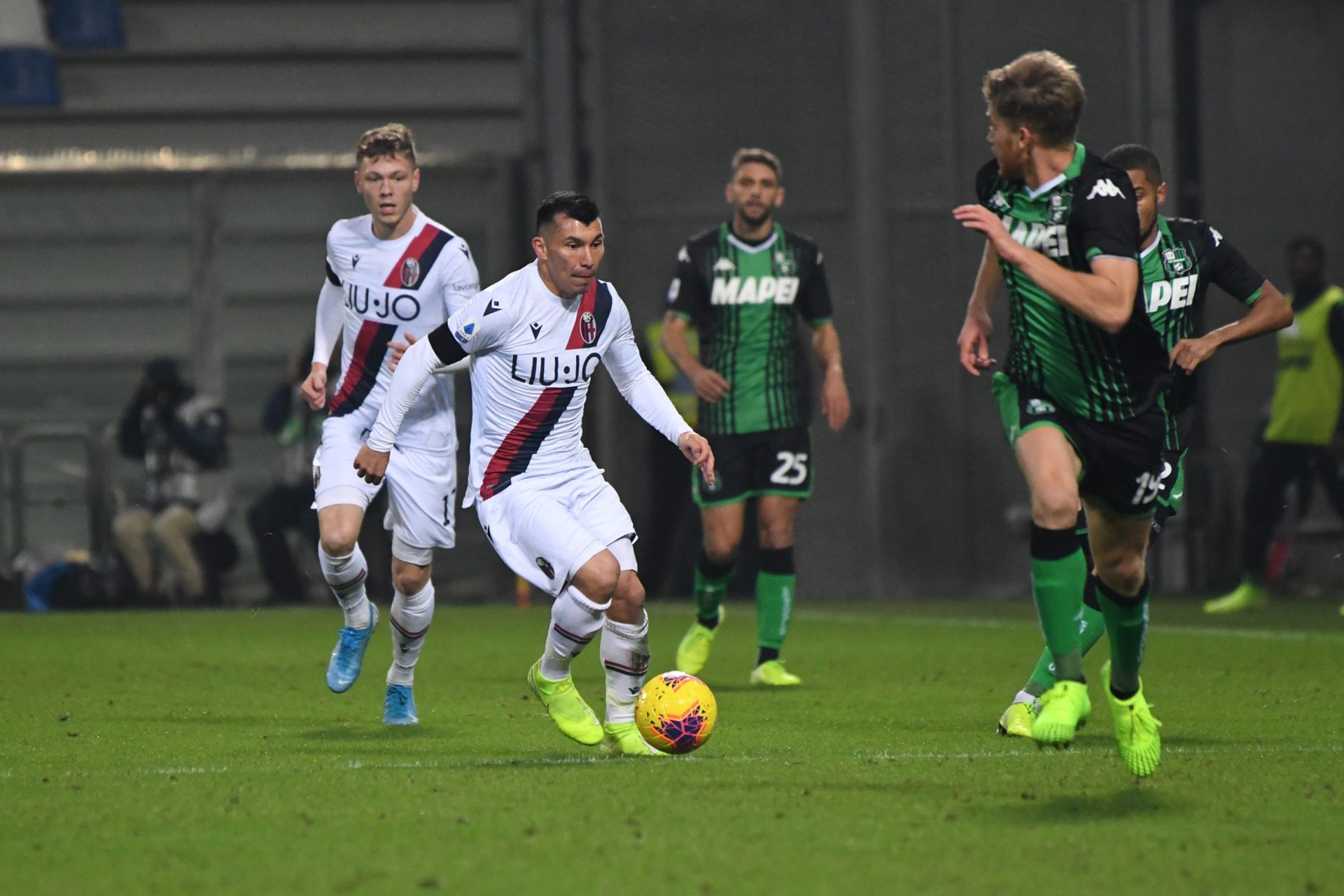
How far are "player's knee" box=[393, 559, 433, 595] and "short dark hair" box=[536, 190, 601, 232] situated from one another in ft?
5.28

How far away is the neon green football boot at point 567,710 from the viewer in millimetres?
6707

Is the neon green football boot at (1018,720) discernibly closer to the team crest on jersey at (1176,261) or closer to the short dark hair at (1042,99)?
the team crest on jersey at (1176,261)

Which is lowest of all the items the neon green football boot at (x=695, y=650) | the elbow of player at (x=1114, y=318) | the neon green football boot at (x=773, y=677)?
the neon green football boot at (x=773, y=677)

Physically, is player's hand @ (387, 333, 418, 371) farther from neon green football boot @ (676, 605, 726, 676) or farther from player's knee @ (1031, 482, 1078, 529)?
player's knee @ (1031, 482, 1078, 529)

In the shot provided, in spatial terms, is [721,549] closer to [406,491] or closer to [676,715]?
[406,491]

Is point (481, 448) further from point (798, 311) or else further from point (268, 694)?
point (798, 311)

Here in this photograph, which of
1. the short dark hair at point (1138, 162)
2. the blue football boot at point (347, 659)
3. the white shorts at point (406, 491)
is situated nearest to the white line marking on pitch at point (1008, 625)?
the short dark hair at point (1138, 162)

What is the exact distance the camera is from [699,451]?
6621 mm

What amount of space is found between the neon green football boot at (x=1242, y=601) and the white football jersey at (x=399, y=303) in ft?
23.3

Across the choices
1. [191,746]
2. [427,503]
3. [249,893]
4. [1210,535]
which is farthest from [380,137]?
[1210,535]

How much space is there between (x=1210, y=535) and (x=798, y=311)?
7.56 m

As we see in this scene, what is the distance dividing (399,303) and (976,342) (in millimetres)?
2419

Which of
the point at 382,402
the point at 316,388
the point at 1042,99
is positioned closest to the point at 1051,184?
the point at 1042,99

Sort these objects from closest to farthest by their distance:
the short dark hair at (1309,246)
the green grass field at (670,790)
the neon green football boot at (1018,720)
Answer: the green grass field at (670,790)
the neon green football boot at (1018,720)
the short dark hair at (1309,246)
